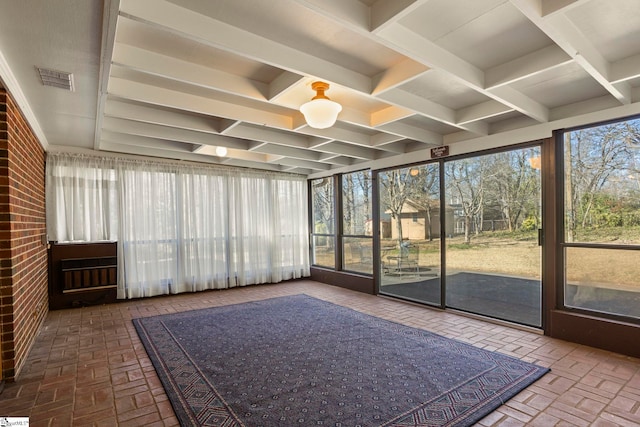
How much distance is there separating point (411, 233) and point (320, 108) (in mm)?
3128

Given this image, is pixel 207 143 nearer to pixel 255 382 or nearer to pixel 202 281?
pixel 202 281

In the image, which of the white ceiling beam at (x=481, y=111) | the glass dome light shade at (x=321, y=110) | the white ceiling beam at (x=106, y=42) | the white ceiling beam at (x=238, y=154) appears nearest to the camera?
the white ceiling beam at (x=106, y=42)

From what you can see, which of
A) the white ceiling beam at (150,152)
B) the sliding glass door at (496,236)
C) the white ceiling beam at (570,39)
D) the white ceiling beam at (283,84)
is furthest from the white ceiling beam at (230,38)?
the white ceiling beam at (150,152)

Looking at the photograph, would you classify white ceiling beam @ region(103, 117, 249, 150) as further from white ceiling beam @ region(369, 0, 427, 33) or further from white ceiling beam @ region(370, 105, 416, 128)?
white ceiling beam @ region(369, 0, 427, 33)

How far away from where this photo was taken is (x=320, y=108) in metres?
2.72

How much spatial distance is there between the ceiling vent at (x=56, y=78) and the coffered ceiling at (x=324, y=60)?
53mm

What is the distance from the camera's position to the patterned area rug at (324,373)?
217cm

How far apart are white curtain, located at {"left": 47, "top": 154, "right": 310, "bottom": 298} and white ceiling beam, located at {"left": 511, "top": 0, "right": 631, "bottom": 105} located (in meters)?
5.29

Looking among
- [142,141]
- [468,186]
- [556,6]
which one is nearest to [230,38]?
[556,6]

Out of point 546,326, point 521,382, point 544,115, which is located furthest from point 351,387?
point 544,115

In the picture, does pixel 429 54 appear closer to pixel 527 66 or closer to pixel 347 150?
pixel 527 66

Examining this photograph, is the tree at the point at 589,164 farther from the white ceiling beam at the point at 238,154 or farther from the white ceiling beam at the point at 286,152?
the white ceiling beam at the point at 238,154

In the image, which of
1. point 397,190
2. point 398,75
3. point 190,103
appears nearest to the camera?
point 398,75

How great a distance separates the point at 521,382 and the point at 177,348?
10.2 feet
